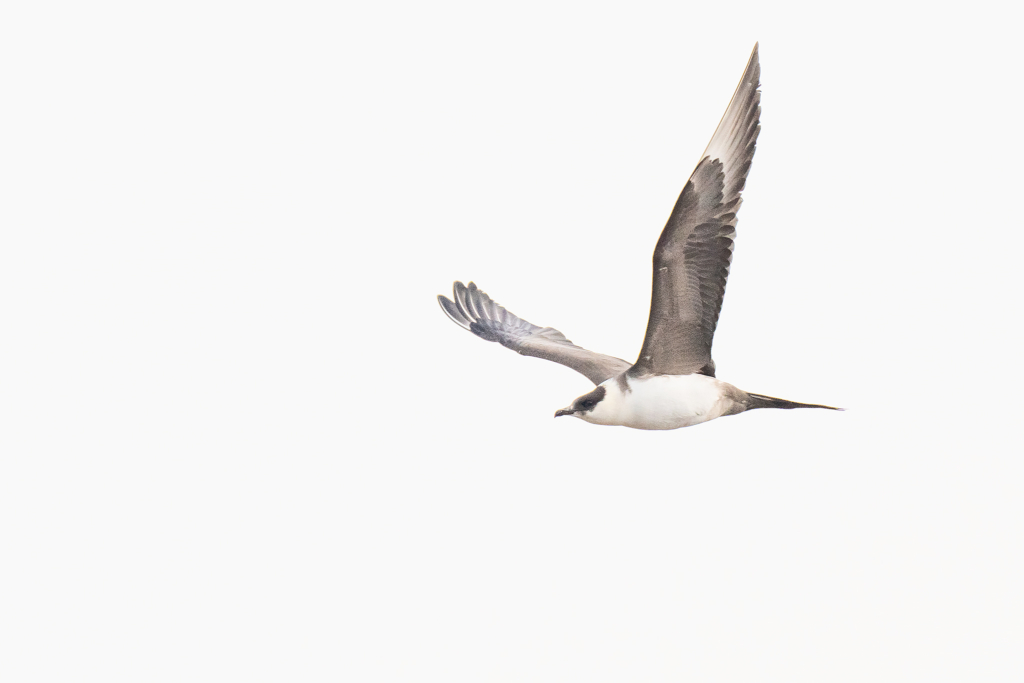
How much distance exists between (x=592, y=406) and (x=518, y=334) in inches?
101

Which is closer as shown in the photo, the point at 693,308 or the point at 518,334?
the point at 693,308

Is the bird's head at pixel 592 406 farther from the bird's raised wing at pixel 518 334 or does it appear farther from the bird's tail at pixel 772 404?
the bird's tail at pixel 772 404

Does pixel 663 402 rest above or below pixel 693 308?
below

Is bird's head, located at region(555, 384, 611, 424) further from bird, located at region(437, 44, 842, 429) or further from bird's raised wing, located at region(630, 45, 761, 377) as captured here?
bird's raised wing, located at region(630, 45, 761, 377)

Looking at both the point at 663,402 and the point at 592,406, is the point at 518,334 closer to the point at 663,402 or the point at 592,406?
the point at 592,406

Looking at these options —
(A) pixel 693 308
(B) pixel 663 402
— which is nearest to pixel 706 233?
(A) pixel 693 308

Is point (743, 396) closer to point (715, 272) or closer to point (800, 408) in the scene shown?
point (800, 408)

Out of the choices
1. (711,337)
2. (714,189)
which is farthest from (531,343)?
(714,189)

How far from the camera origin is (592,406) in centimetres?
798

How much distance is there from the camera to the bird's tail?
8.10 meters

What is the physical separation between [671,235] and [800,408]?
191 cm

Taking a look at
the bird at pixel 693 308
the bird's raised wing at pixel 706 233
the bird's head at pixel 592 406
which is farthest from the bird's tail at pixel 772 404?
the bird's head at pixel 592 406

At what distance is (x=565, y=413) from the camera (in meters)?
8.10

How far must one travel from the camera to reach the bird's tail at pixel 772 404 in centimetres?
810
